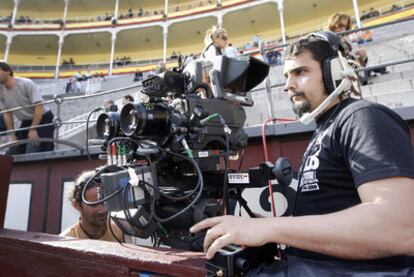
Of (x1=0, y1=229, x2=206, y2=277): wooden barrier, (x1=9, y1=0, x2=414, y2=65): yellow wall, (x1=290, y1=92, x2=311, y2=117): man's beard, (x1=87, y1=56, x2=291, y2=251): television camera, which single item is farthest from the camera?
(x1=9, y1=0, x2=414, y2=65): yellow wall

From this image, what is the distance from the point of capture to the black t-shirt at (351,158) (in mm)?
819

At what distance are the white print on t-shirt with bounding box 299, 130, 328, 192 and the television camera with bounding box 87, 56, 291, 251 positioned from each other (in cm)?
6

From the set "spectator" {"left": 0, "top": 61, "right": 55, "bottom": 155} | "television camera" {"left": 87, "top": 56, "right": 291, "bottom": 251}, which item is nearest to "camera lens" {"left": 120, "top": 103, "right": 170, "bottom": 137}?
"television camera" {"left": 87, "top": 56, "right": 291, "bottom": 251}

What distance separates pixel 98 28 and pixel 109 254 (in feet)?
87.4

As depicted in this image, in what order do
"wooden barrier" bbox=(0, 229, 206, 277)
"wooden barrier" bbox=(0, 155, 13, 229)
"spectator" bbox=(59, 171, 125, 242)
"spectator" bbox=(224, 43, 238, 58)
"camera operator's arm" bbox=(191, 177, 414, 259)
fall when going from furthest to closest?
"spectator" bbox=(59, 171, 125, 242) → "wooden barrier" bbox=(0, 155, 13, 229) → "spectator" bbox=(224, 43, 238, 58) → "wooden barrier" bbox=(0, 229, 206, 277) → "camera operator's arm" bbox=(191, 177, 414, 259)

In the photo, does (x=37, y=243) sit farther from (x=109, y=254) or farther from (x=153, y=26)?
(x=153, y=26)

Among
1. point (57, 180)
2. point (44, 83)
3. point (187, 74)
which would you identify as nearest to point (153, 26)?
point (44, 83)

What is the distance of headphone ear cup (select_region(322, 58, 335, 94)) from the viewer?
121 centimetres

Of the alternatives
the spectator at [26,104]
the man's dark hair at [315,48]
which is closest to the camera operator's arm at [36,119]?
the spectator at [26,104]

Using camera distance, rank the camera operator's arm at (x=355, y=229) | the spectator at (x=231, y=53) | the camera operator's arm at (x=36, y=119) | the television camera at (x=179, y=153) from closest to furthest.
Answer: the camera operator's arm at (x=355, y=229) → the television camera at (x=179, y=153) → the spectator at (x=231, y=53) → the camera operator's arm at (x=36, y=119)

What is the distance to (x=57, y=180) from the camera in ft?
13.4

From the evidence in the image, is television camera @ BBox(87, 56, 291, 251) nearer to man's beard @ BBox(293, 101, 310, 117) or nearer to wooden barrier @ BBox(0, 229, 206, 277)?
wooden barrier @ BBox(0, 229, 206, 277)

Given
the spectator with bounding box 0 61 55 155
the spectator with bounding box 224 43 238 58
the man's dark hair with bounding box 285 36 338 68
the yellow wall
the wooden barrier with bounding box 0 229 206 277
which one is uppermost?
the yellow wall

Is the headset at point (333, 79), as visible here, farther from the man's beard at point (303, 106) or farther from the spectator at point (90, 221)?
the spectator at point (90, 221)
